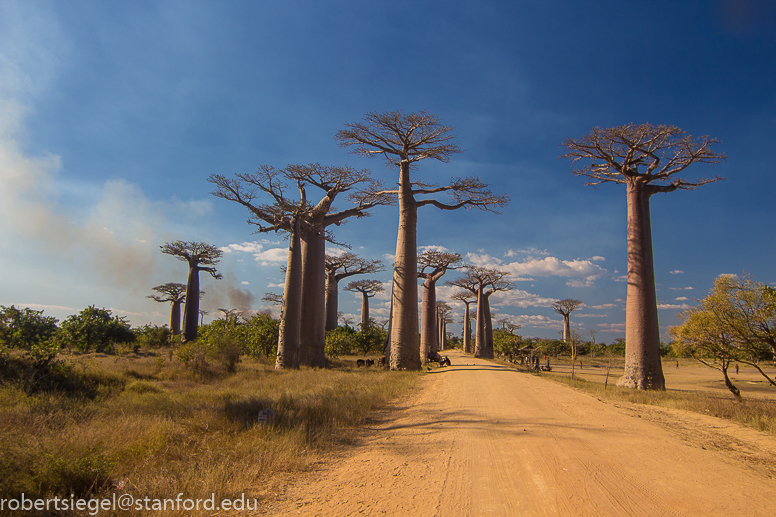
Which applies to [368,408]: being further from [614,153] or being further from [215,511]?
[614,153]

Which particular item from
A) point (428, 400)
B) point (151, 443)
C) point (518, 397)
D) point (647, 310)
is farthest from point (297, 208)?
point (647, 310)

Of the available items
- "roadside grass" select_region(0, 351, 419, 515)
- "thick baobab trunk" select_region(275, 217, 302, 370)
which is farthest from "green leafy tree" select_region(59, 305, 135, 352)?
"roadside grass" select_region(0, 351, 419, 515)

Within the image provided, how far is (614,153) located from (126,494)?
17.7 metres

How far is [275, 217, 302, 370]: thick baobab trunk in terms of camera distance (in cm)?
1623

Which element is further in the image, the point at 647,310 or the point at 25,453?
the point at 647,310

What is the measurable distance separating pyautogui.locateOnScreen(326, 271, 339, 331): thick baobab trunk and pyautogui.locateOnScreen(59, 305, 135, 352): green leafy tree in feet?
48.8

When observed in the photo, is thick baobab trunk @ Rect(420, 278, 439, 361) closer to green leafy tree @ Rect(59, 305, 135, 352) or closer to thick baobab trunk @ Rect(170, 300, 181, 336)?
green leafy tree @ Rect(59, 305, 135, 352)

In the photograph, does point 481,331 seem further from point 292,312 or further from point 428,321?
point 292,312

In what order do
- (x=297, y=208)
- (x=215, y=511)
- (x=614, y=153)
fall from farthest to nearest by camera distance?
(x=297, y=208), (x=614, y=153), (x=215, y=511)

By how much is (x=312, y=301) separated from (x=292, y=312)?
6.75 feet

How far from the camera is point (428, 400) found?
31.2ft

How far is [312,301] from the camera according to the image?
60.9ft

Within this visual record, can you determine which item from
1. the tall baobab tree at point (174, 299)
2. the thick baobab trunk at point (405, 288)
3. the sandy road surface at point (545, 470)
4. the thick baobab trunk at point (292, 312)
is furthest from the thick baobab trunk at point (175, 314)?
the sandy road surface at point (545, 470)

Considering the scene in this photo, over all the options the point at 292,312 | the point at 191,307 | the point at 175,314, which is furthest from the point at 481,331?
the point at 175,314
